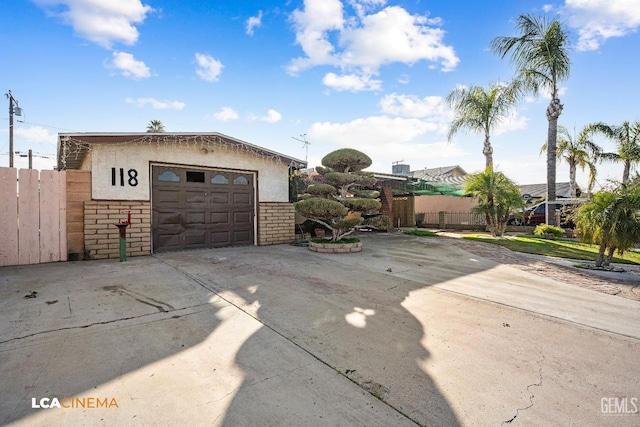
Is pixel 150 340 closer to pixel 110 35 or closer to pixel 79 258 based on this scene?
pixel 79 258

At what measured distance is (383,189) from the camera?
14711mm

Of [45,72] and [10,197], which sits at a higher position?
[45,72]

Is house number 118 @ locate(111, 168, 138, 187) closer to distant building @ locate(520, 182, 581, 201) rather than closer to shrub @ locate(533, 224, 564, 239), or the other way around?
shrub @ locate(533, 224, 564, 239)

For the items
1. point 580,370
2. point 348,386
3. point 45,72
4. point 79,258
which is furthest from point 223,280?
point 45,72

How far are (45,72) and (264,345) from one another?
12.6 meters

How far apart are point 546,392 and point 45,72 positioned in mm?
14464

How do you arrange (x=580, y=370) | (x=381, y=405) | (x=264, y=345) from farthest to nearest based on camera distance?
(x=264, y=345) → (x=580, y=370) → (x=381, y=405)

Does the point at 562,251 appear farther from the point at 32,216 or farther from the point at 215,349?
the point at 32,216

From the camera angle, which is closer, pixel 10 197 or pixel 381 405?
pixel 381 405

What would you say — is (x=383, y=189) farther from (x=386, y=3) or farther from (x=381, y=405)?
(x=381, y=405)

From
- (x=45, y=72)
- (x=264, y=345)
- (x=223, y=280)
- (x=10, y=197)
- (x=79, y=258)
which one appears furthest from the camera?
(x=45, y=72)

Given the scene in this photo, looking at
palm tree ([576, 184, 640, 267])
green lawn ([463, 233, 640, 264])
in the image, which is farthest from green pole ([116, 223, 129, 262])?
green lawn ([463, 233, 640, 264])

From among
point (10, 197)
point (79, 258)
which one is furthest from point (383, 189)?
point (10, 197)

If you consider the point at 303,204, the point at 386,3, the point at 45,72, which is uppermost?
the point at 386,3
